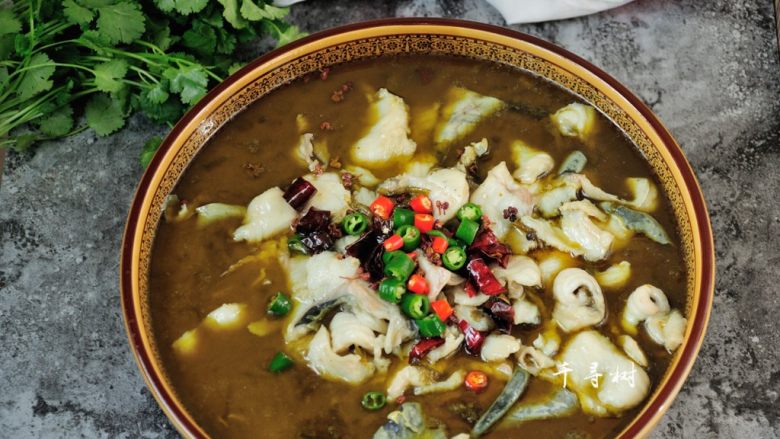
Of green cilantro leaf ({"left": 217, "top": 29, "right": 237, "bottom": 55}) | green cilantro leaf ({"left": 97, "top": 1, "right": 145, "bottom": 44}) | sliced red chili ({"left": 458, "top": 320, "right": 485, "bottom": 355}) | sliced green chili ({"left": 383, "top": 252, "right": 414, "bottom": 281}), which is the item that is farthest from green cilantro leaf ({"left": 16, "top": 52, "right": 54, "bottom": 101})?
sliced red chili ({"left": 458, "top": 320, "right": 485, "bottom": 355})

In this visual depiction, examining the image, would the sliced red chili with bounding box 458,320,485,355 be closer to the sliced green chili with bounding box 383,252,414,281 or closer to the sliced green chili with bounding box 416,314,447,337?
the sliced green chili with bounding box 416,314,447,337

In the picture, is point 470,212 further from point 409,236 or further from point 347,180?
point 347,180

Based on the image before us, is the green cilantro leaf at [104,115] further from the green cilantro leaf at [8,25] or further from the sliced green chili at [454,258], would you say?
the sliced green chili at [454,258]

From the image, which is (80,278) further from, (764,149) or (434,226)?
(764,149)

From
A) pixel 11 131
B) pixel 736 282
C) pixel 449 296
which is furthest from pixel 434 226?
pixel 11 131

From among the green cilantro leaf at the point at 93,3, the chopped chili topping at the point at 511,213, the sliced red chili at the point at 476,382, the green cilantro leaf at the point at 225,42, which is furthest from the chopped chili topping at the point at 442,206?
the green cilantro leaf at the point at 93,3

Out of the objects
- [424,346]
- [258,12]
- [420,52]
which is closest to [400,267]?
[424,346]
